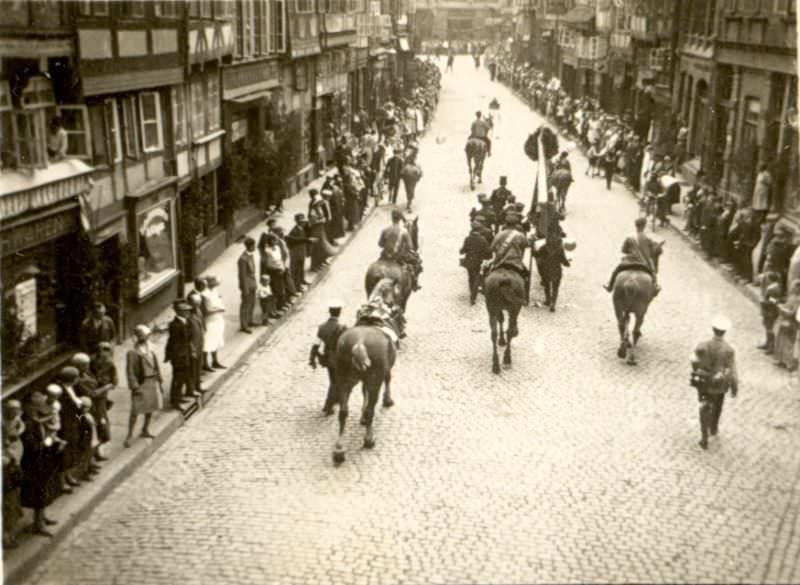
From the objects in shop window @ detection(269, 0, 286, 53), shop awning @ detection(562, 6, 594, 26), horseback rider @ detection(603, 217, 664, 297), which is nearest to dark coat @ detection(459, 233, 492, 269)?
horseback rider @ detection(603, 217, 664, 297)

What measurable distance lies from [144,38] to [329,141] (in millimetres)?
20065

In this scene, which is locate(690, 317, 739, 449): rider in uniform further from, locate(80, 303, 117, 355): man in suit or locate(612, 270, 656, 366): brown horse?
locate(80, 303, 117, 355): man in suit

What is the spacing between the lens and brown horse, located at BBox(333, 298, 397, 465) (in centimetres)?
1138

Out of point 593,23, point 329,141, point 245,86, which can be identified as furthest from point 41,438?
point 593,23

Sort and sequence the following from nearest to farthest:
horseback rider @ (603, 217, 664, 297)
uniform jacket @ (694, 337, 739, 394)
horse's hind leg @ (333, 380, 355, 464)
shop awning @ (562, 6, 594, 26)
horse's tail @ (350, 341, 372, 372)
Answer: horse's tail @ (350, 341, 372, 372)
horse's hind leg @ (333, 380, 355, 464)
uniform jacket @ (694, 337, 739, 394)
horseback rider @ (603, 217, 664, 297)
shop awning @ (562, 6, 594, 26)

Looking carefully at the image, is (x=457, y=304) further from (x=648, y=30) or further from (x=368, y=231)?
(x=648, y=30)

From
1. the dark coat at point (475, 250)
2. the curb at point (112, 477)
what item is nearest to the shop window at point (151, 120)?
the curb at point (112, 477)

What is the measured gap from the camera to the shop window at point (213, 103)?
21109mm

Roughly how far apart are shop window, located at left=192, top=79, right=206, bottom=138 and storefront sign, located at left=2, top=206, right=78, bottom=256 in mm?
6754

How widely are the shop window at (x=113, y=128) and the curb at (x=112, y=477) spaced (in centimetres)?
375

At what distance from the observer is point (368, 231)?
25.3 meters

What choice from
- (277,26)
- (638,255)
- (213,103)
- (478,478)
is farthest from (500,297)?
(277,26)

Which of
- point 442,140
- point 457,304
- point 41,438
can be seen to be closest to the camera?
point 41,438

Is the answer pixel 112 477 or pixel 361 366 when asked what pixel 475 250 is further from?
pixel 112 477
